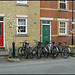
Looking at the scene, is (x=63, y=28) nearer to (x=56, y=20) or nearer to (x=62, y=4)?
(x=56, y=20)

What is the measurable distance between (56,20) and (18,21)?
412 cm

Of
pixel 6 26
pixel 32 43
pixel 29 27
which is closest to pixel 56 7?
pixel 29 27

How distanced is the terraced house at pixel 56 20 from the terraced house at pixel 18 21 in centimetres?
95

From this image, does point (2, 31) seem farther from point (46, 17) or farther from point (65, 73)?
point (65, 73)

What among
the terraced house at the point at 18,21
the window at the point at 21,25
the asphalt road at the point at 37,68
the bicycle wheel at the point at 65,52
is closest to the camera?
the asphalt road at the point at 37,68

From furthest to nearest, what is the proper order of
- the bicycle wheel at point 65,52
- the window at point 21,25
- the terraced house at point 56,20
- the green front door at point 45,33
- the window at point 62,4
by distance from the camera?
1. the window at point 62,4
2. the green front door at point 45,33
3. the terraced house at point 56,20
4. the window at point 21,25
5. the bicycle wheel at point 65,52

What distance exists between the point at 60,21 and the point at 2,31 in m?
6.22

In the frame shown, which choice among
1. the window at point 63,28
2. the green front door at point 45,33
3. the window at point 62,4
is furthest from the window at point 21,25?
the window at point 62,4

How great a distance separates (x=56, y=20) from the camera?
1392 cm

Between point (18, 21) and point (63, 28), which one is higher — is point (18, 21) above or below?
above

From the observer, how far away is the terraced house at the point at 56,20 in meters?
13.6

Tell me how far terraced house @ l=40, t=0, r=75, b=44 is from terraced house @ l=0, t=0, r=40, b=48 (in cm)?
95

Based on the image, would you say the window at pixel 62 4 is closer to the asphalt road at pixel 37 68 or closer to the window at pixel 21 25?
the window at pixel 21 25

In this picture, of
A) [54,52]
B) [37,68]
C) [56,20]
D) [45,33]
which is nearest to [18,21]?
[45,33]
